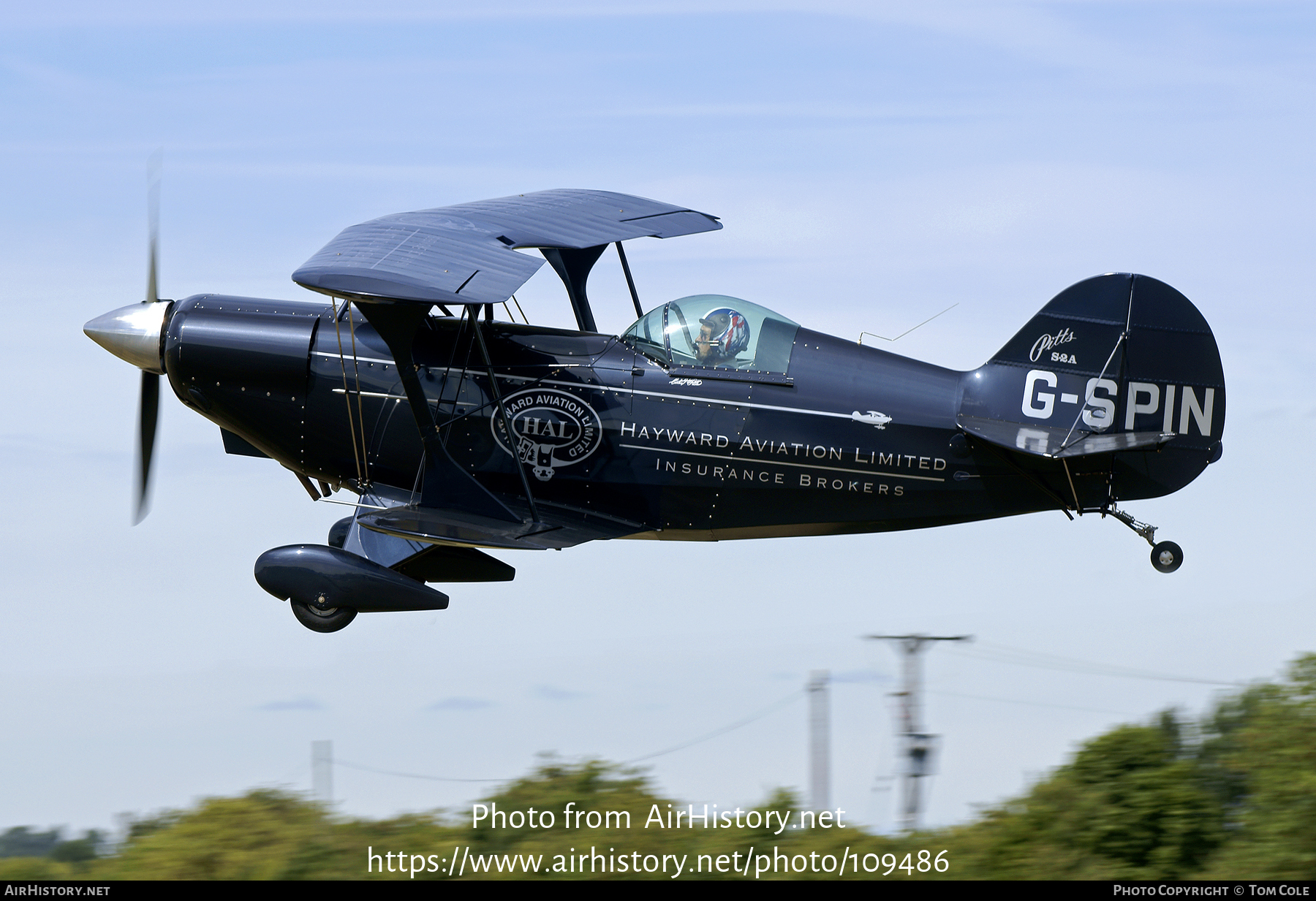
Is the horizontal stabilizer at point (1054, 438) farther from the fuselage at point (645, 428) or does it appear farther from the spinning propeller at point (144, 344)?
the spinning propeller at point (144, 344)

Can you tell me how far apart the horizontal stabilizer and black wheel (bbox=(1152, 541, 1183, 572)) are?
780mm

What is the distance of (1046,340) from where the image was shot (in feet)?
38.1

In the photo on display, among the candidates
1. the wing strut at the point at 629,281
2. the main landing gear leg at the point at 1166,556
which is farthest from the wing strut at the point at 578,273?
the main landing gear leg at the point at 1166,556

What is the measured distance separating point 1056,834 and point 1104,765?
0.71 metres

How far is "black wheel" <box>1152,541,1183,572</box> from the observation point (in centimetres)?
1131

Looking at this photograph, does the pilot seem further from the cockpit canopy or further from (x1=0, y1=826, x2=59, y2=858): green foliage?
(x1=0, y1=826, x2=59, y2=858): green foliage

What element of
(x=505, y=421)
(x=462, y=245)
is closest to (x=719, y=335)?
(x=505, y=421)

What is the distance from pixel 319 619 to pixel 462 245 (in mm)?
3202

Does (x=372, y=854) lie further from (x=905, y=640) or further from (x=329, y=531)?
(x=905, y=640)

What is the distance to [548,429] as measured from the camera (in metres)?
12.0

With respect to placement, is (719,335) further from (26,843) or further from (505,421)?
(26,843)

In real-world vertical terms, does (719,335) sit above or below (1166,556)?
above

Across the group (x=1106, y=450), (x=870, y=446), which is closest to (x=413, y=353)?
(x=870, y=446)

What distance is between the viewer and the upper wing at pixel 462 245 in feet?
35.2
